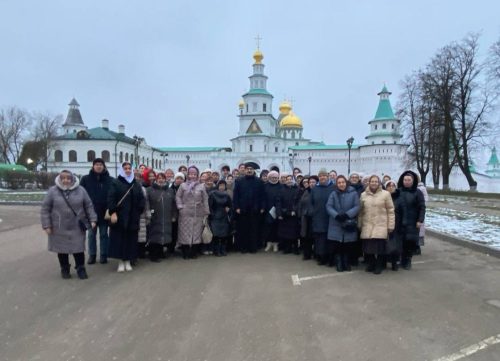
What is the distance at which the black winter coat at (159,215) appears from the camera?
23.8 feet

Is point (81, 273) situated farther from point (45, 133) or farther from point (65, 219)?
point (45, 133)

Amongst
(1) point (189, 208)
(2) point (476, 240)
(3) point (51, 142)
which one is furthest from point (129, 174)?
(3) point (51, 142)

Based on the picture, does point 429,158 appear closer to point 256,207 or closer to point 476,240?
point 476,240

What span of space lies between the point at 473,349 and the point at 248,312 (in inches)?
94.9

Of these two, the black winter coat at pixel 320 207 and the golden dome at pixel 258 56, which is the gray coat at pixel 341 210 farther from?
the golden dome at pixel 258 56

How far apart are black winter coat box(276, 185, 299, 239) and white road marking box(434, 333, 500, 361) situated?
4.57 m

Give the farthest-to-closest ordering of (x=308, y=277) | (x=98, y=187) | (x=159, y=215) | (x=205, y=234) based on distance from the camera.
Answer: (x=205, y=234)
(x=159, y=215)
(x=98, y=187)
(x=308, y=277)

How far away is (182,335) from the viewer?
3895mm

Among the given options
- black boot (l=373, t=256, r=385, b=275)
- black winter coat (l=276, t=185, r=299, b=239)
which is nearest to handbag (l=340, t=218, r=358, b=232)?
black boot (l=373, t=256, r=385, b=275)

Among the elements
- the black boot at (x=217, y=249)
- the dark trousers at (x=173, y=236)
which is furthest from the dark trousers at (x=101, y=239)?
the black boot at (x=217, y=249)

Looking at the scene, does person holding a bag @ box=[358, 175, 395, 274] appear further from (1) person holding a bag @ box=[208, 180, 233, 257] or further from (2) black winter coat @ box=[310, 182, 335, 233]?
(1) person holding a bag @ box=[208, 180, 233, 257]

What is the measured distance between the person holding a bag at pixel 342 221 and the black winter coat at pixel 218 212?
2.24m

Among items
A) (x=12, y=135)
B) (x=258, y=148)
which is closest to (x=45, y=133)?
(x=12, y=135)

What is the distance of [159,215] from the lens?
23.9ft
